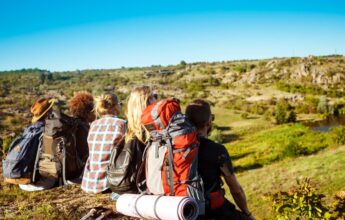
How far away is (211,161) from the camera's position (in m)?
4.11

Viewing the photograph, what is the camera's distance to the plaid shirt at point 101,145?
5375 millimetres

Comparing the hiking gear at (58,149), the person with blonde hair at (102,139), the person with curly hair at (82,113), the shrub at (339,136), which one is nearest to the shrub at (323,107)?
the shrub at (339,136)

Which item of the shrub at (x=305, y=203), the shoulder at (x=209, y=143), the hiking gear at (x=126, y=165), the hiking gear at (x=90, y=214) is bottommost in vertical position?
the shrub at (x=305, y=203)

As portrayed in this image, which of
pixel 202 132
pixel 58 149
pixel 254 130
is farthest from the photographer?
pixel 254 130

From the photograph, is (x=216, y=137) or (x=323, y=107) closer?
(x=216, y=137)

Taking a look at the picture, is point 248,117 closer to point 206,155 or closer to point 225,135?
point 225,135

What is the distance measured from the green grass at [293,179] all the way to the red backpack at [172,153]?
1326 cm

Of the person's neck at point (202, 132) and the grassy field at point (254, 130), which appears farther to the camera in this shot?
the grassy field at point (254, 130)

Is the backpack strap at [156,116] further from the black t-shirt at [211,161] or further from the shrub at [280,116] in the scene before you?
the shrub at [280,116]

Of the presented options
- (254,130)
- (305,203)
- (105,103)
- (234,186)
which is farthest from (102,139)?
(254,130)

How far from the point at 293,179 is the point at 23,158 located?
19.5 meters

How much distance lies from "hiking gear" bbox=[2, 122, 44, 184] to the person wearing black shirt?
10.4 ft

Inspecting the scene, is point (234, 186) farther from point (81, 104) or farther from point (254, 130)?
point (254, 130)

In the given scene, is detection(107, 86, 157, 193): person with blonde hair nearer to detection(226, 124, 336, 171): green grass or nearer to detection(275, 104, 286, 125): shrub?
detection(226, 124, 336, 171): green grass
